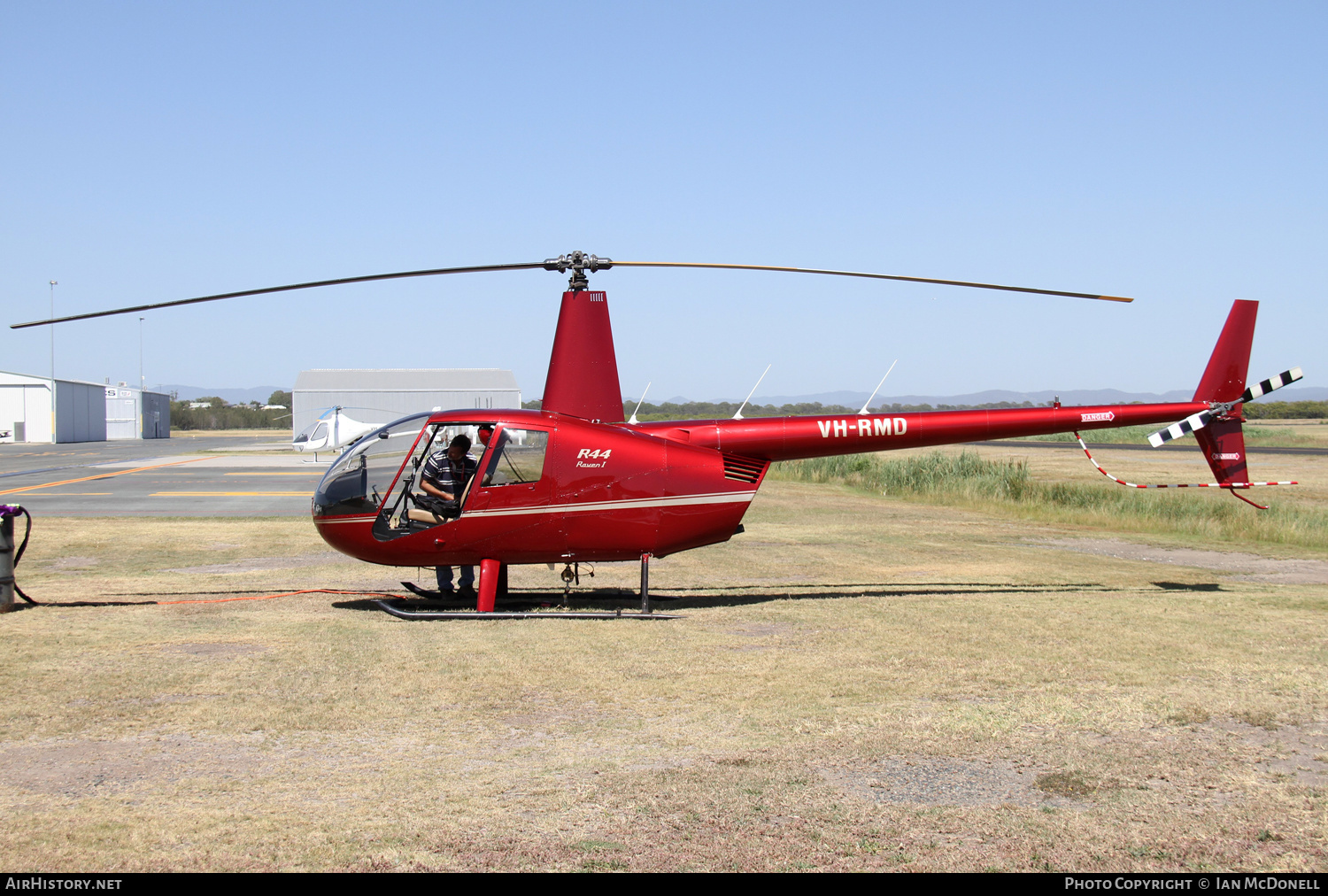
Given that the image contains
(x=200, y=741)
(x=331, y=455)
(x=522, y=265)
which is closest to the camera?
(x=200, y=741)

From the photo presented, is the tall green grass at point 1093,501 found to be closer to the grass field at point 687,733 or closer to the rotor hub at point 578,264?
the grass field at point 687,733

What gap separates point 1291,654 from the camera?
7.70 meters

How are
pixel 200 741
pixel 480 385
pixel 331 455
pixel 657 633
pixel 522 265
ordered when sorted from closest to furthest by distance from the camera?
pixel 200 741
pixel 657 633
pixel 522 265
pixel 331 455
pixel 480 385

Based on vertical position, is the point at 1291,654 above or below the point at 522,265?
below

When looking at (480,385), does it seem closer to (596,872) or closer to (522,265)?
(522,265)

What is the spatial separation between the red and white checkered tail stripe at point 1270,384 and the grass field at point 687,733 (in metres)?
2.23

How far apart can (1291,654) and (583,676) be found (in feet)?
18.5

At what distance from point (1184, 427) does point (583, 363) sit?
6688mm

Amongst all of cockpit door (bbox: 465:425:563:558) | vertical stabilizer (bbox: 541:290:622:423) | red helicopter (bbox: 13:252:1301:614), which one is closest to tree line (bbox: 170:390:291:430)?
red helicopter (bbox: 13:252:1301:614)

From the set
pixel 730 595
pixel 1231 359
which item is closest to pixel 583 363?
pixel 730 595

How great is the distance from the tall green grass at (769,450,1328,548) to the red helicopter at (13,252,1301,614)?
11.8 metres

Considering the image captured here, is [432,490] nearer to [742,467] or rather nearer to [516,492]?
[516,492]
